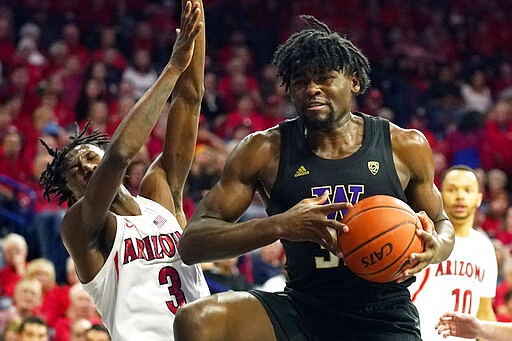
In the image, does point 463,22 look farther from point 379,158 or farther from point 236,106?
point 379,158

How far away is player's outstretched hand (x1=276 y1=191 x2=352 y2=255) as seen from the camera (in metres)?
3.46

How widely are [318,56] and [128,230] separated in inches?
45.8

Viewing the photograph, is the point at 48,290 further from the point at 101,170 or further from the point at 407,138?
the point at 407,138

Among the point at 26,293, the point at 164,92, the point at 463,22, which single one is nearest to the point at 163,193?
the point at 164,92

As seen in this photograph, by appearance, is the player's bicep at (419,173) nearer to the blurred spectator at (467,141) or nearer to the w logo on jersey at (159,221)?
the w logo on jersey at (159,221)

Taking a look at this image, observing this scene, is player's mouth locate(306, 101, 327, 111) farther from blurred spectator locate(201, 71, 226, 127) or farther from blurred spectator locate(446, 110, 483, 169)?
blurred spectator locate(446, 110, 483, 169)

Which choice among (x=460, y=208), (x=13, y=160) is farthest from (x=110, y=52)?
(x=460, y=208)

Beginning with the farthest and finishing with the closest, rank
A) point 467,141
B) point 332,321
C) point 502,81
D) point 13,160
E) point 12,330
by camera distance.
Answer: point 502,81 → point 467,141 → point 13,160 → point 12,330 → point 332,321

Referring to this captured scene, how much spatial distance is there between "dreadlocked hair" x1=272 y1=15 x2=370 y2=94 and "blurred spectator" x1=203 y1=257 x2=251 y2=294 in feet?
13.1

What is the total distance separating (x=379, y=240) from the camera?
11.4 feet

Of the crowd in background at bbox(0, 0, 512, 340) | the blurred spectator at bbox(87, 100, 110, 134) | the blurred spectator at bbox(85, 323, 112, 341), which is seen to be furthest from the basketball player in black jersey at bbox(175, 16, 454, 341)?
the blurred spectator at bbox(87, 100, 110, 134)

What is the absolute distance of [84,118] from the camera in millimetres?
10703

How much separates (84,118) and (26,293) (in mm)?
3683

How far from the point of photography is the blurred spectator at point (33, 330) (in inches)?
263
